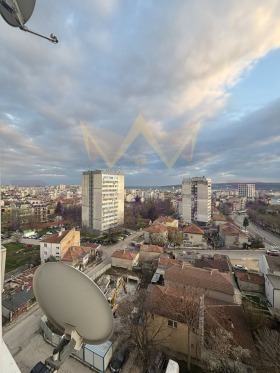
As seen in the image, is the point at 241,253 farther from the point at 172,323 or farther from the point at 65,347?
the point at 65,347

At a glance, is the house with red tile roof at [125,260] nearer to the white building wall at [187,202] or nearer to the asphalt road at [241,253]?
the asphalt road at [241,253]

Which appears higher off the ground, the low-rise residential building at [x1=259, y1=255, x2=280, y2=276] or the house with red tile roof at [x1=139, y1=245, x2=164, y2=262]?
the low-rise residential building at [x1=259, y1=255, x2=280, y2=276]

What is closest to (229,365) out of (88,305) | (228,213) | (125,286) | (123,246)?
(88,305)

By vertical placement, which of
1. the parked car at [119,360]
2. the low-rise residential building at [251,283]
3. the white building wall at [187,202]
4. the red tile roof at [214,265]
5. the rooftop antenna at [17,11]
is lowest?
the parked car at [119,360]

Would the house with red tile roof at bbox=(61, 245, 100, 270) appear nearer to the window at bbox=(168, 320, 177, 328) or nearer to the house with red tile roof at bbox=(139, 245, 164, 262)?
the house with red tile roof at bbox=(139, 245, 164, 262)

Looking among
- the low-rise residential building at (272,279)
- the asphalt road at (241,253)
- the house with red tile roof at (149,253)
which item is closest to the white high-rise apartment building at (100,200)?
the house with red tile roof at (149,253)

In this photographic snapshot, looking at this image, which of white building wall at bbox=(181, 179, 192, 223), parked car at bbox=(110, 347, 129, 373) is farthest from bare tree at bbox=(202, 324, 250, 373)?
white building wall at bbox=(181, 179, 192, 223)
